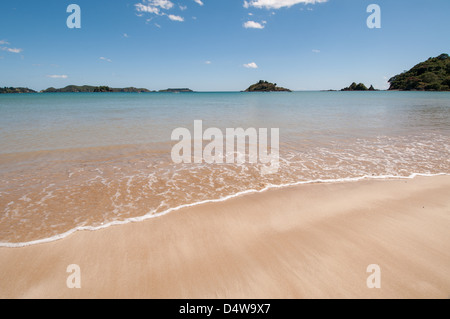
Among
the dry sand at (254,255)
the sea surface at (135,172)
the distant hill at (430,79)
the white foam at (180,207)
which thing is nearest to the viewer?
the dry sand at (254,255)

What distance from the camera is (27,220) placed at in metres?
4.03

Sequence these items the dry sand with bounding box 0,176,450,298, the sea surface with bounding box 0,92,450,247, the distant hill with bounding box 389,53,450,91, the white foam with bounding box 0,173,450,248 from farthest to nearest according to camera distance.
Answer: the distant hill with bounding box 389,53,450,91
the sea surface with bounding box 0,92,450,247
the white foam with bounding box 0,173,450,248
the dry sand with bounding box 0,176,450,298

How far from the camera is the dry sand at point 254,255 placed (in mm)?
2615

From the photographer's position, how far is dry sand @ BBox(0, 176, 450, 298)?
2.62 m

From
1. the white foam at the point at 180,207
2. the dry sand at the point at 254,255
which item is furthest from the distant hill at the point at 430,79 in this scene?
the dry sand at the point at 254,255

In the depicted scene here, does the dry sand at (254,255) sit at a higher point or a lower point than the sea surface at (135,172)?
lower

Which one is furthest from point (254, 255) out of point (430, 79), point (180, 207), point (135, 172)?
point (430, 79)

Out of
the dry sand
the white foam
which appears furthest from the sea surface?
the dry sand

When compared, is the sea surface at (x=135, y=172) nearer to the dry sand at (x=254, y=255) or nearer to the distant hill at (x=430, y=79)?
the dry sand at (x=254, y=255)

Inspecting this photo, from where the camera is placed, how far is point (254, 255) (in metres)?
3.14

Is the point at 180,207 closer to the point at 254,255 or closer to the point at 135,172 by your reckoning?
the point at 254,255

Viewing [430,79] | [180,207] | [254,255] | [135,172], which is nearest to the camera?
[254,255]

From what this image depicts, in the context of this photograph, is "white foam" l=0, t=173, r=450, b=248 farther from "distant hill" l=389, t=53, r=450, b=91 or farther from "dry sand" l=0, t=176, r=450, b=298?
"distant hill" l=389, t=53, r=450, b=91
